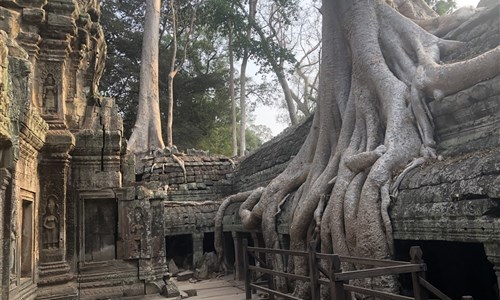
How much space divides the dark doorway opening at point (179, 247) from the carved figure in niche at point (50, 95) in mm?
7082

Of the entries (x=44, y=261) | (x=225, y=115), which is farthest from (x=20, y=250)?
(x=225, y=115)

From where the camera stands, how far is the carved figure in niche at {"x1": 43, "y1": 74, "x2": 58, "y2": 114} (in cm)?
575

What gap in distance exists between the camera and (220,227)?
1043 cm

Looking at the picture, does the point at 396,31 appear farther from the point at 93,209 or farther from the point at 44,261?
the point at 44,261

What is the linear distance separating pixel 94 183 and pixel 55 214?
0.64 meters

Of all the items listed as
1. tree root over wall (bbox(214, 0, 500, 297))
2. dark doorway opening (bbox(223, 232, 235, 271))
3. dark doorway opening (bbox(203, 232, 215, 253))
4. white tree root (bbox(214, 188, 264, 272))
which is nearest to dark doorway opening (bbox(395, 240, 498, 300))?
tree root over wall (bbox(214, 0, 500, 297))

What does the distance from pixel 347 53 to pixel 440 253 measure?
3609 millimetres

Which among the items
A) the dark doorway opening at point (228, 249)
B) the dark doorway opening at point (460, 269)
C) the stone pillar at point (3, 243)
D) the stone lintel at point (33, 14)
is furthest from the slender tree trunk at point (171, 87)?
the stone pillar at point (3, 243)

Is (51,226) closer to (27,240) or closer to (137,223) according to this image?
(27,240)

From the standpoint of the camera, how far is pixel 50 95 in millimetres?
5789

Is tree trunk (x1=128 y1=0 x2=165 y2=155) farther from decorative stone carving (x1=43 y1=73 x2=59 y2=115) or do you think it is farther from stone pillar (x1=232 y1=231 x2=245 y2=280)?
decorative stone carving (x1=43 y1=73 x2=59 y2=115)

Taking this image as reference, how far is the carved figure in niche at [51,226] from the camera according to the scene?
5.39 m

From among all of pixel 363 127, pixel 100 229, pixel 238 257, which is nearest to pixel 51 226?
pixel 100 229

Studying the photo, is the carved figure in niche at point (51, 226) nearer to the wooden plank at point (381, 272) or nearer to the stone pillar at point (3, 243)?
the stone pillar at point (3, 243)
